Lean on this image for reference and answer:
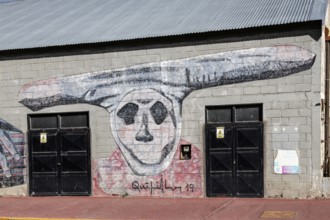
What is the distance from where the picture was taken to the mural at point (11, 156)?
16.0m

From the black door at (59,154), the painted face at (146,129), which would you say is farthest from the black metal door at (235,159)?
the black door at (59,154)

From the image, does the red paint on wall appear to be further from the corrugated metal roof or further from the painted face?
the corrugated metal roof

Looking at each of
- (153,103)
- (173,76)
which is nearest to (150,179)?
(153,103)

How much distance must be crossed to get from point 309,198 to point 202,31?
5163 millimetres

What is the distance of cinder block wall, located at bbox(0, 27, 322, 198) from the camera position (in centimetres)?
1314

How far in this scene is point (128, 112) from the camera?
583 inches

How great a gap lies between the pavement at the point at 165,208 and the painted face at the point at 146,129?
1.06 meters

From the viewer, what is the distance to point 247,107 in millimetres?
13844

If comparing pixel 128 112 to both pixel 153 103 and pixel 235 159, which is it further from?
pixel 235 159

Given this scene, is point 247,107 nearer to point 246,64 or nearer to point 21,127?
point 246,64

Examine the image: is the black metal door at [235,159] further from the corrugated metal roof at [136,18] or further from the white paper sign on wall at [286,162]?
the corrugated metal roof at [136,18]

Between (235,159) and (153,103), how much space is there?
9.09 ft

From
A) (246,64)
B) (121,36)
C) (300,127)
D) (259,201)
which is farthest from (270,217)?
(121,36)
